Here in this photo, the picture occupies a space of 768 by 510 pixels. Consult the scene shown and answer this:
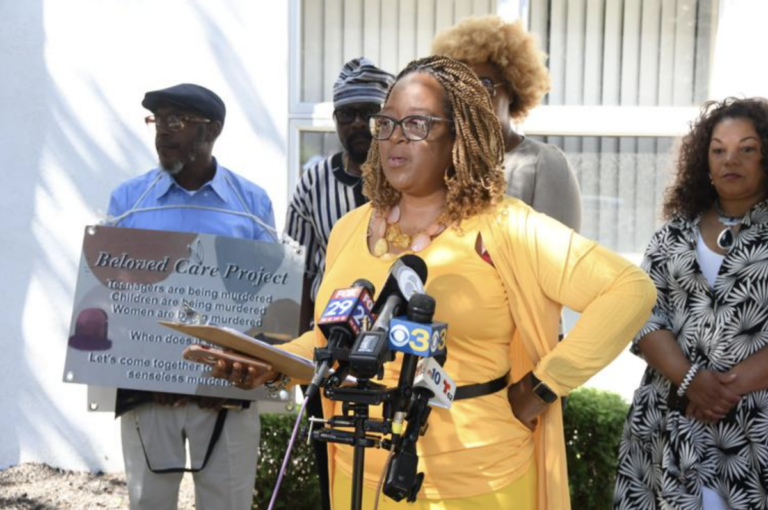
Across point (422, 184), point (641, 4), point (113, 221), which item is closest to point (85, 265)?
point (113, 221)

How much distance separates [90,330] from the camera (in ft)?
13.7

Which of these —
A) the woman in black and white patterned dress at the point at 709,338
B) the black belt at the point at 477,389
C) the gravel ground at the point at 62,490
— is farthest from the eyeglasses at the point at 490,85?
the gravel ground at the point at 62,490

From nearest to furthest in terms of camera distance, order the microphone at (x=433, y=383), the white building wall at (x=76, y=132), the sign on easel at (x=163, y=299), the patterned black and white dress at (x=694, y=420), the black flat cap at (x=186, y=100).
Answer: the microphone at (x=433, y=383)
the patterned black and white dress at (x=694, y=420)
the sign on easel at (x=163, y=299)
the black flat cap at (x=186, y=100)
the white building wall at (x=76, y=132)

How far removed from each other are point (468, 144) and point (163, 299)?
5.72ft

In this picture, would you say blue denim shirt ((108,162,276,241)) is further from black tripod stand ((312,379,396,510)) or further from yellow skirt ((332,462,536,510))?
black tripod stand ((312,379,396,510))

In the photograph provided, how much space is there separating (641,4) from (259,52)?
2560 millimetres

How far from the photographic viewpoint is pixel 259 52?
20.6 ft

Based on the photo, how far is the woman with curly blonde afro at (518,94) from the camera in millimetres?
4301

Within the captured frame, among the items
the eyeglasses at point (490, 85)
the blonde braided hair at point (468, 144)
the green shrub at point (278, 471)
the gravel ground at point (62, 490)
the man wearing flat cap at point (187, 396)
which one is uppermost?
the eyeglasses at point (490, 85)

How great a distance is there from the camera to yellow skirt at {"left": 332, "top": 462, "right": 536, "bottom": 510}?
9.23ft

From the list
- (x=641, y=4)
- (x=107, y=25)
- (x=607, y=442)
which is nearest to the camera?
(x=607, y=442)

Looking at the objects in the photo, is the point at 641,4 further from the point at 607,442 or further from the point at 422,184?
the point at 422,184

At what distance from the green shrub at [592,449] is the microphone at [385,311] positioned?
11.5 feet

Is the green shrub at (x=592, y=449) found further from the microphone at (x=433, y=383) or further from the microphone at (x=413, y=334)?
the microphone at (x=413, y=334)
